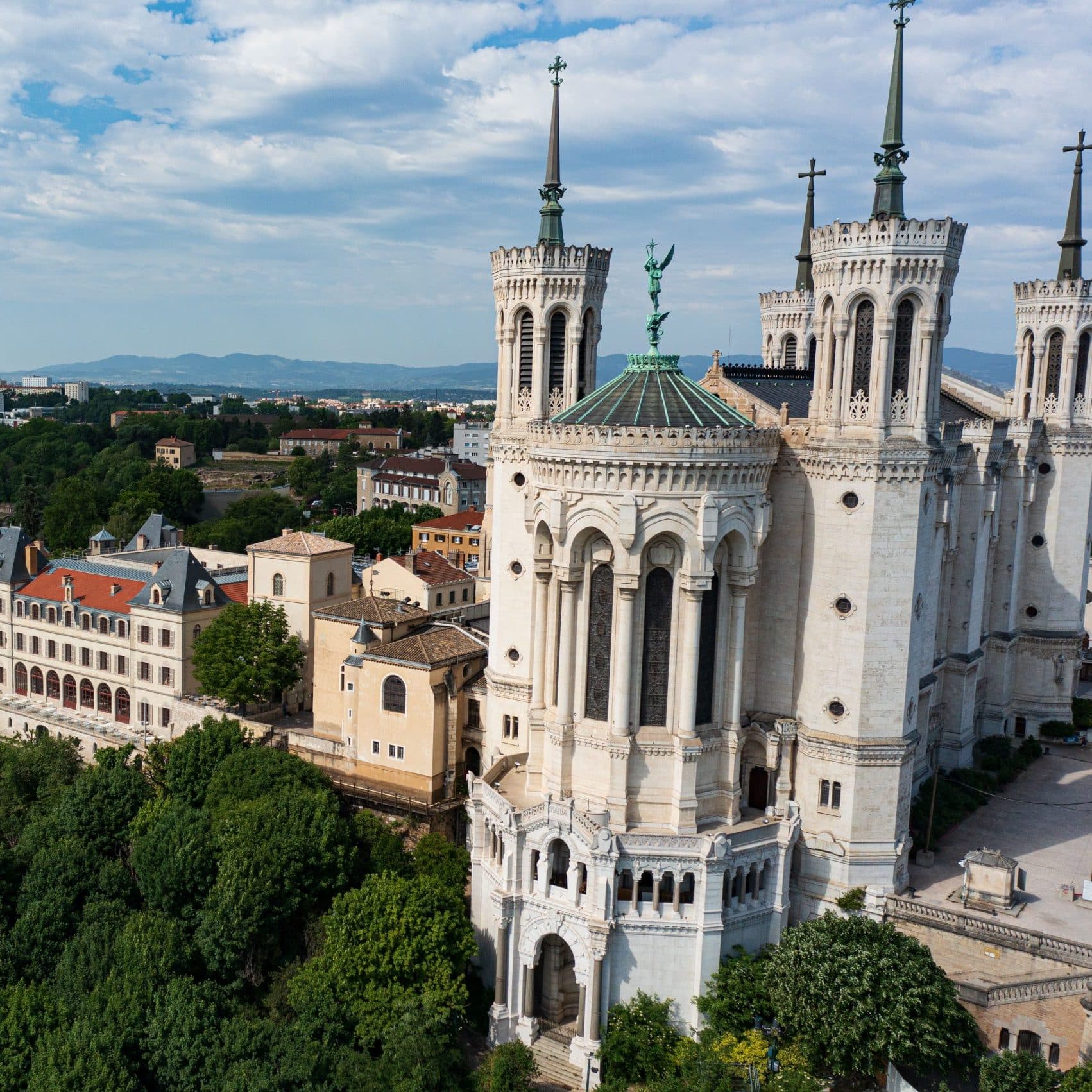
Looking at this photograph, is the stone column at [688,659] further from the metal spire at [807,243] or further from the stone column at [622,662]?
the metal spire at [807,243]

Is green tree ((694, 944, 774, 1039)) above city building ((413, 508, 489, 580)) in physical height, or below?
below

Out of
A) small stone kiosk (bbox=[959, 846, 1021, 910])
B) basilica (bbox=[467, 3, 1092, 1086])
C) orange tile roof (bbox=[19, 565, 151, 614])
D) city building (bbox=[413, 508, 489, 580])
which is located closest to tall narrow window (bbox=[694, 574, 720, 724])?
basilica (bbox=[467, 3, 1092, 1086])

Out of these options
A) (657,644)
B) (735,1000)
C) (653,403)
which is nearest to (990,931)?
(735,1000)

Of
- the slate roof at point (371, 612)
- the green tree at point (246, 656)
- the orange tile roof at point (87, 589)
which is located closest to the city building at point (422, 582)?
the slate roof at point (371, 612)

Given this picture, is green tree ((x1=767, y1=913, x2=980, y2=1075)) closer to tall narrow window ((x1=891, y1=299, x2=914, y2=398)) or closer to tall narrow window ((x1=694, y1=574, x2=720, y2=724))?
tall narrow window ((x1=694, y1=574, x2=720, y2=724))

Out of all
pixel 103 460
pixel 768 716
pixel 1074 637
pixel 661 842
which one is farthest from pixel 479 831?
pixel 103 460

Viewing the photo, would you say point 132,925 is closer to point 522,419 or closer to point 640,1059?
point 640,1059

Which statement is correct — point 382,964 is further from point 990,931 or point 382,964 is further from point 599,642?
point 990,931
